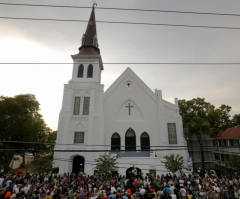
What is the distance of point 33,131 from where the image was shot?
21.8 metres

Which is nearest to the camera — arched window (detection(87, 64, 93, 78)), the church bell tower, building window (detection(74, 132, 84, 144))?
the church bell tower

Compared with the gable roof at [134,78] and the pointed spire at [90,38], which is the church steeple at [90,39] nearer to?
the pointed spire at [90,38]

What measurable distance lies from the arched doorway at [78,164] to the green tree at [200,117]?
16880mm

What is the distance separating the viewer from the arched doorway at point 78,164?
1767 cm

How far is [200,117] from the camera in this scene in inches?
827

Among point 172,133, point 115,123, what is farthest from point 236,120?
point 115,123

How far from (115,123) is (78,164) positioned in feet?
24.7

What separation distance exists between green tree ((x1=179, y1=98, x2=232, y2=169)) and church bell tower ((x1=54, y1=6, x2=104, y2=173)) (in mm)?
13858

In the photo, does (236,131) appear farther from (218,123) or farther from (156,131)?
(156,131)

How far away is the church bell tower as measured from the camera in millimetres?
17562

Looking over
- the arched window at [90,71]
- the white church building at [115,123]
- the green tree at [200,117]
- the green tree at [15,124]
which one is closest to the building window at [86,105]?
the white church building at [115,123]

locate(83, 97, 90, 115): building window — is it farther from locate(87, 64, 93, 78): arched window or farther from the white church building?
locate(87, 64, 93, 78): arched window

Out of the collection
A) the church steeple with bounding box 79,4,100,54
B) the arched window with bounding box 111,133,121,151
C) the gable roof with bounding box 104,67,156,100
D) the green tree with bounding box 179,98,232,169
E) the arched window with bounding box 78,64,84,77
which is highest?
the church steeple with bounding box 79,4,100,54

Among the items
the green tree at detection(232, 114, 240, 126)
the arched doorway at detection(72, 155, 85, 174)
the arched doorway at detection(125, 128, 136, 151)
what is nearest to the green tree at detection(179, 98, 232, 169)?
the green tree at detection(232, 114, 240, 126)
